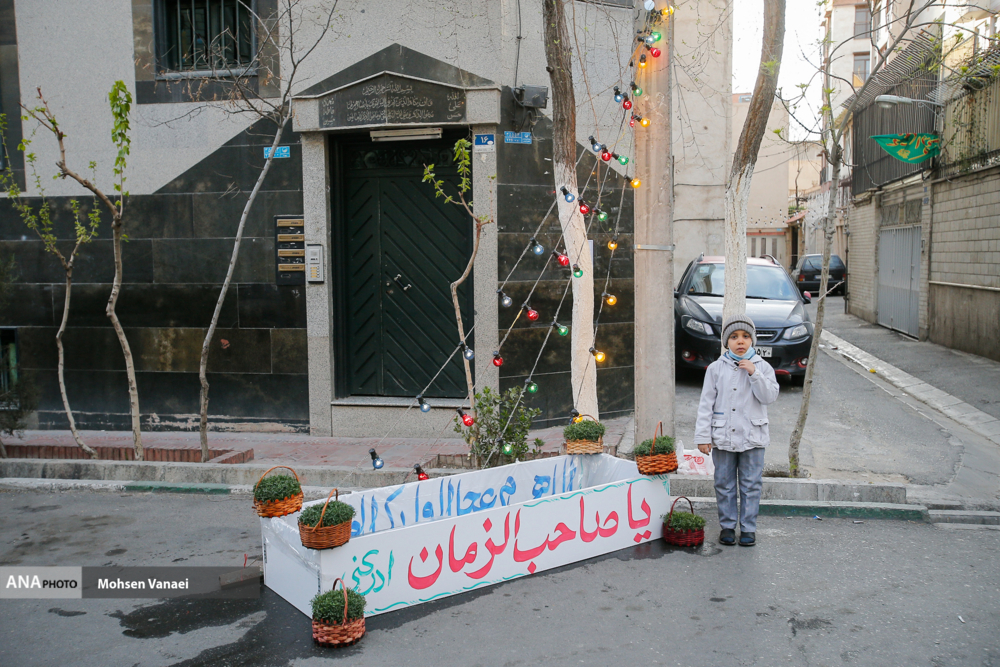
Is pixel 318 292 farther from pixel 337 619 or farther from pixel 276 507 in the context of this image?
pixel 337 619

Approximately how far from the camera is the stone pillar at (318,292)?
886 centimetres

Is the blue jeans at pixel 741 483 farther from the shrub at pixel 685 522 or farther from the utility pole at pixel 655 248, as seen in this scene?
the utility pole at pixel 655 248

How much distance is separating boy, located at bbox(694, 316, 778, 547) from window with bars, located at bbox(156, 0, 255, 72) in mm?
6787

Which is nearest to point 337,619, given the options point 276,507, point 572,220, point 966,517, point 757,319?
point 276,507

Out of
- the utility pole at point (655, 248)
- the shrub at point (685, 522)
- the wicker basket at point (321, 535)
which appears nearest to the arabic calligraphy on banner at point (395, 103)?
the utility pole at point (655, 248)

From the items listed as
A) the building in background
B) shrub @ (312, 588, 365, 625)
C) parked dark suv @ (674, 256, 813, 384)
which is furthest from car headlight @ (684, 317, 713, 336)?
shrub @ (312, 588, 365, 625)

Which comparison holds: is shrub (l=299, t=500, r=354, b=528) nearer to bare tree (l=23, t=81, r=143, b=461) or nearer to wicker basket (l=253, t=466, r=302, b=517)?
wicker basket (l=253, t=466, r=302, b=517)

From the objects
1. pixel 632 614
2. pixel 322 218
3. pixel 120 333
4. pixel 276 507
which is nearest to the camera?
pixel 632 614

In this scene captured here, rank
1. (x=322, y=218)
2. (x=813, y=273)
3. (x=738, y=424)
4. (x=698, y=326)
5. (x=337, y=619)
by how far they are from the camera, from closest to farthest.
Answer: (x=337, y=619), (x=738, y=424), (x=322, y=218), (x=698, y=326), (x=813, y=273)

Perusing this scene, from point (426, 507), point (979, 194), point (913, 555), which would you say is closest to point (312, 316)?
point (426, 507)

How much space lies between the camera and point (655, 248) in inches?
255

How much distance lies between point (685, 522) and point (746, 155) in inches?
124

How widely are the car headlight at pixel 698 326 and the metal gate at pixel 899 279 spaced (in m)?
7.20

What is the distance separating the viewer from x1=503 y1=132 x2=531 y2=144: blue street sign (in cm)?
850
